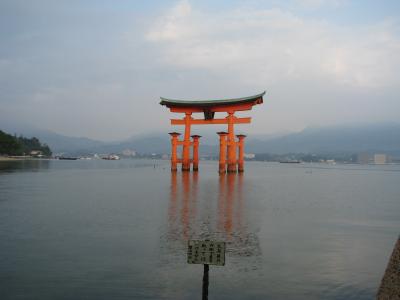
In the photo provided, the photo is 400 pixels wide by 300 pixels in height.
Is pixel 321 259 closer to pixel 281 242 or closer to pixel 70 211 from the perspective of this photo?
pixel 281 242

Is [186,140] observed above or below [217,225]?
above

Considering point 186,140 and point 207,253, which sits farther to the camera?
point 186,140

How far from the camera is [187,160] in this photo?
49031 mm

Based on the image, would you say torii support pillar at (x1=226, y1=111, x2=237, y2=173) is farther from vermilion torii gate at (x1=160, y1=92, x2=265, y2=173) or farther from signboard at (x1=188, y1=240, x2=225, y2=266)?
signboard at (x1=188, y1=240, x2=225, y2=266)

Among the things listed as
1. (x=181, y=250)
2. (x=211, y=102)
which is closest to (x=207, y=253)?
(x=181, y=250)

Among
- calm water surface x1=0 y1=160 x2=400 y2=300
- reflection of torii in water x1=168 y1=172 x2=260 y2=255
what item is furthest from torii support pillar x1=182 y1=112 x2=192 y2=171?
calm water surface x1=0 y1=160 x2=400 y2=300

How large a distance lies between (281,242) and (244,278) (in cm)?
378

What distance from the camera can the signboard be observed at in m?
5.81

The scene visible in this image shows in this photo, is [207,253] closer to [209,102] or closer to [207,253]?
[207,253]

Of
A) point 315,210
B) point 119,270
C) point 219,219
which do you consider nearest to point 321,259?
point 119,270

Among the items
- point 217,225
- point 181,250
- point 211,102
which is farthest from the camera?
point 211,102

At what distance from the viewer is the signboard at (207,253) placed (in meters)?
5.81

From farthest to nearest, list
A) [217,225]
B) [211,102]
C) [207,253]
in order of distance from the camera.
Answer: [211,102] < [217,225] < [207,253]

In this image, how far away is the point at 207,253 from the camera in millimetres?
5906
